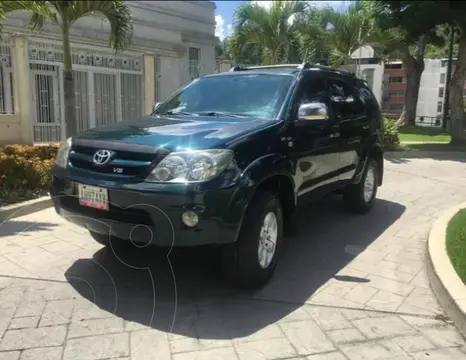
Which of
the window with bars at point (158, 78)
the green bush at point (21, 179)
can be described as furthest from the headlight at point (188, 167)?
the window with bars at point (158, 78)

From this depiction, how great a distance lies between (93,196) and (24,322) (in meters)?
1.03

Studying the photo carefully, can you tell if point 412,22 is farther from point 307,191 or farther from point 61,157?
point 61,157

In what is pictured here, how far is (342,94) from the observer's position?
5836mm

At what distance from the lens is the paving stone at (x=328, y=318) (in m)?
3.57

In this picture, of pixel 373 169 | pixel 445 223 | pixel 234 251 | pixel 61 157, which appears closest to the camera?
pixel 234 251

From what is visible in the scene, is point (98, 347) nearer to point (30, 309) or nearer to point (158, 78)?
point (30, 309)

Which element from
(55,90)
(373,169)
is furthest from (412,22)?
(55,90)

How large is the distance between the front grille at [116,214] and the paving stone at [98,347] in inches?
31.6

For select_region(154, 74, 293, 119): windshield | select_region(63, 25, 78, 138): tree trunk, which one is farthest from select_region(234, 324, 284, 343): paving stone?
select_region(63, 25, 78, 138): tree trunk

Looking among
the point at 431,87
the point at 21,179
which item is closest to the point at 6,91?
the point at 21,179

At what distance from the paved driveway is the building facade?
6616mm

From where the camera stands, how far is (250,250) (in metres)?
3.78

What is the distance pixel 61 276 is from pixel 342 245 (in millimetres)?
2911

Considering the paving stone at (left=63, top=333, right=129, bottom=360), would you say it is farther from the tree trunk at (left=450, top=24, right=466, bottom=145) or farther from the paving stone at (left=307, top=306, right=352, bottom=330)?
the tree trunk at (left=450, top=24, right=466, bottom=145)
